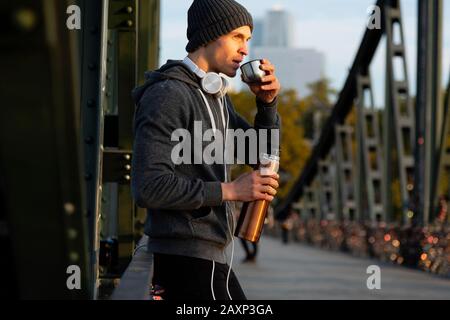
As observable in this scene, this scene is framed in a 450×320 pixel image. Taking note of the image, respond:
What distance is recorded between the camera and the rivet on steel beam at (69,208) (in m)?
1.51

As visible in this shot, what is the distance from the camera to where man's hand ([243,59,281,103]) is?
285cm

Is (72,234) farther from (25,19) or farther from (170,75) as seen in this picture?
(170,75)

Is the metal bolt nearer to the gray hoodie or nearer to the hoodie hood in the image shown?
the gray hoodie

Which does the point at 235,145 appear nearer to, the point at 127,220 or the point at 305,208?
the point at 127,220

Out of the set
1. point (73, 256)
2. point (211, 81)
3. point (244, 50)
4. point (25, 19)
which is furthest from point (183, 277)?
point (25, 19)

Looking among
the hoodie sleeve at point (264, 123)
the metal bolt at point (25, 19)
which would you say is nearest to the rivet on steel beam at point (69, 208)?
the metal bolt at point (25, 19)

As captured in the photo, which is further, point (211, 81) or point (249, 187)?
point (211, 81)

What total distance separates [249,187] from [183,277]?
0.25m

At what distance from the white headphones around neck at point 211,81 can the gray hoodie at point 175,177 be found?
2cm

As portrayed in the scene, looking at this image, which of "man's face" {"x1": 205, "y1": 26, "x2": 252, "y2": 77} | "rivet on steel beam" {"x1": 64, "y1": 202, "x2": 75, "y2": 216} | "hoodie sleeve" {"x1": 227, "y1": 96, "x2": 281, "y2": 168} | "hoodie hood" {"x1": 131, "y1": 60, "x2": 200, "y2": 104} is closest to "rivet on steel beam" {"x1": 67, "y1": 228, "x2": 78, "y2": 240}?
"rivet on steel beam" {"x1": 64, "y1": 202, "x2": 75, "y2": 216}

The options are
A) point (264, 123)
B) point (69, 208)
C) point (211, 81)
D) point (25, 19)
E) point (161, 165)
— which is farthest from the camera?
point (264, 123)

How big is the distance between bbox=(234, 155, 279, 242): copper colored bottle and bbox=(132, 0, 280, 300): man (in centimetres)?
3

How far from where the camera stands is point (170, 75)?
107 inches

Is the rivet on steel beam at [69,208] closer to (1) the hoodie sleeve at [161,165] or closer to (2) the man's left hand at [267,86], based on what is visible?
(1) the hoodie sleeve at [161,165]
